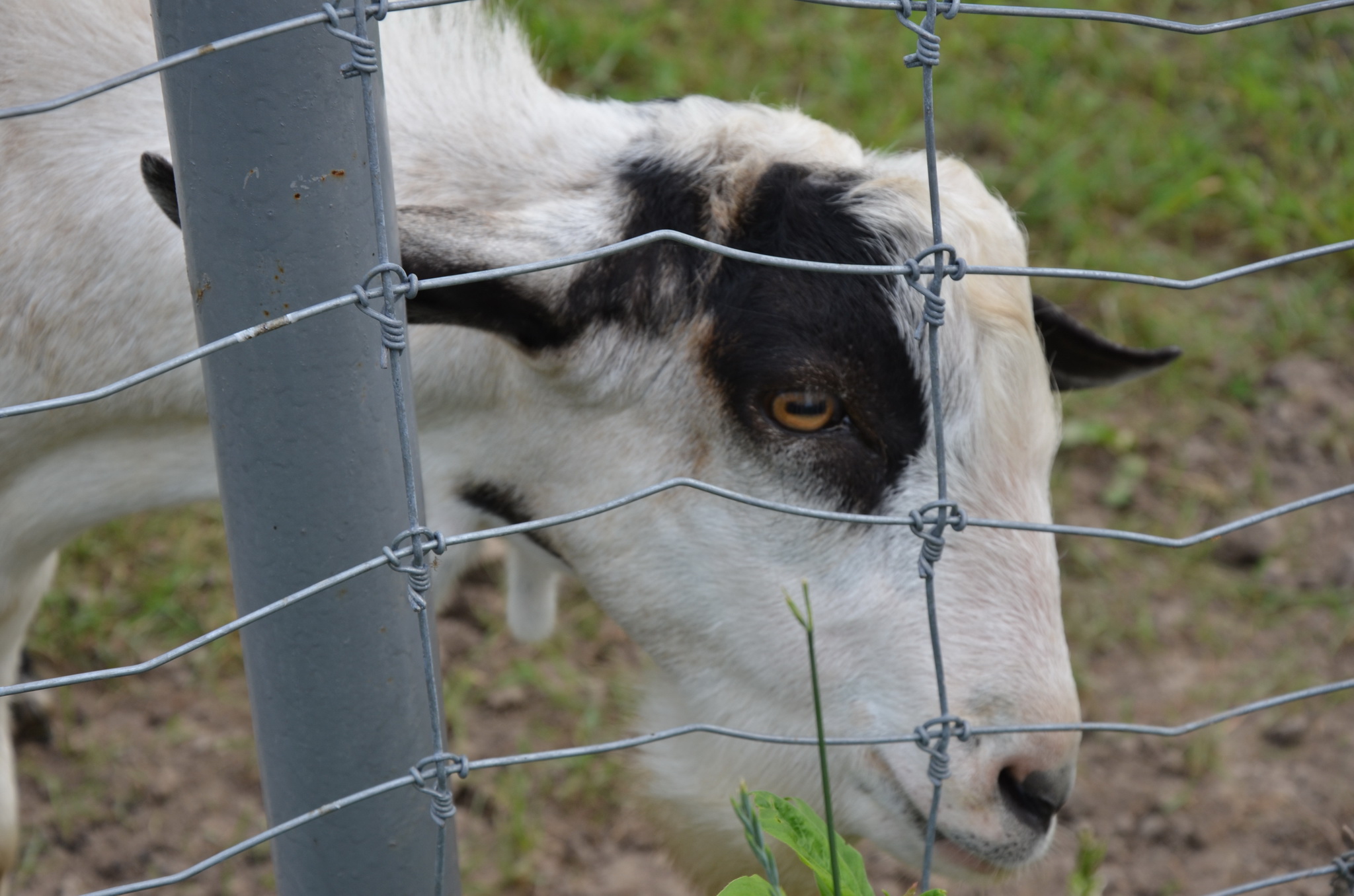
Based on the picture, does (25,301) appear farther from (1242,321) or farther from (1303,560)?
(1242,321)

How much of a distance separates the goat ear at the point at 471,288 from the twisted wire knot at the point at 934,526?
2.49 feet

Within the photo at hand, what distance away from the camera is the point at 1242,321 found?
195 inches

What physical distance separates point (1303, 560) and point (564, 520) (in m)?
3.48

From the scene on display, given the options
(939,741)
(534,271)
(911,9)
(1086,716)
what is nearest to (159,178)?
(534,271)

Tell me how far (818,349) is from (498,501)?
675 mm

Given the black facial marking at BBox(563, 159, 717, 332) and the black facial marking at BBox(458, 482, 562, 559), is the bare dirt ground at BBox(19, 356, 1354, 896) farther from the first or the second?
the black facial marking at BBox(563, 159, 717, 332)

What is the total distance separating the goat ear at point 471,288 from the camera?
1901 millimetres

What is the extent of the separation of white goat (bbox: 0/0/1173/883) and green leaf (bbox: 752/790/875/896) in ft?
2.15

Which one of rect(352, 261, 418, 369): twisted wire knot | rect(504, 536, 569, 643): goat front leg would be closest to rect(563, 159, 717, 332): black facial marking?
rect(352, 261, 418, 369): twisted wire knot

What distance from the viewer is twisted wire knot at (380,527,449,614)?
1.43 m

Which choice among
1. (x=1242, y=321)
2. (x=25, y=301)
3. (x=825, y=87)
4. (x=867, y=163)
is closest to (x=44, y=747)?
(x=25, y=301)

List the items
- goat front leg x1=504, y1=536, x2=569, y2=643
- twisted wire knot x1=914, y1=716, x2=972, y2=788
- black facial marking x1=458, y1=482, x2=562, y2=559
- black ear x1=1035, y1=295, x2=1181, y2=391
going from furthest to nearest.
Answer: goat front leg x1=504, y1=536, x2=569, y2=643
black ear x1=1035, y1=295, x2=1181, y2=391
black facial marking x1=458, y1=482, x2=562, y2=559
twisted wire knot x1=914, y1=716, x2=972, y2=788

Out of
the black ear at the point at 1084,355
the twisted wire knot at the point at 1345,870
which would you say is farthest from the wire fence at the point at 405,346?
the black ear at the point at 1084,355

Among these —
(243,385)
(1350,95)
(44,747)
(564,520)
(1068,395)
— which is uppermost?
(1350,95)
